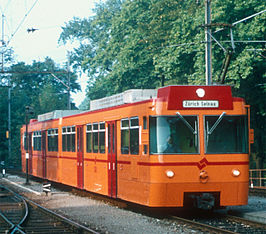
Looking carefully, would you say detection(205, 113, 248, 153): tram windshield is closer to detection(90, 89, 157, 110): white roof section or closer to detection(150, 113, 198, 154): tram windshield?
detection(150, 113, 198, 154): tram windshield

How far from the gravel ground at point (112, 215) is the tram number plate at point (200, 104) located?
2.69m

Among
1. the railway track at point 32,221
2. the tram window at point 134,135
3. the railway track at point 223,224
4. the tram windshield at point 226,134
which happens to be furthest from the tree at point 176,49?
the railway track at point 32,221

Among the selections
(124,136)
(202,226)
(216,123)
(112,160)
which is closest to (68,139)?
(112,160)

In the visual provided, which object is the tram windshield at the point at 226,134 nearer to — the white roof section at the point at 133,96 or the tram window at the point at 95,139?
the white roof section at the point at 133,96

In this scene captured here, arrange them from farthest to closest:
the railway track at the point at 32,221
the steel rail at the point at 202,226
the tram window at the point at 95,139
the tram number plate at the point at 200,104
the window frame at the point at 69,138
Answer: the window frame at the point at 69,138
the tram window at the point at 95,139
the tram number plate at the point at 200,104
the railway track at the point at 32,221
the steel rail at the point at 202,226

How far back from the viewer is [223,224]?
1431 cm

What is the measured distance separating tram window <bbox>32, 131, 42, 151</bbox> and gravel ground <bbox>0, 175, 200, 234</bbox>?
9.53 m

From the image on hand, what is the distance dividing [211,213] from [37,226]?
4.54 metres

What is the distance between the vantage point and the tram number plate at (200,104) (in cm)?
1525

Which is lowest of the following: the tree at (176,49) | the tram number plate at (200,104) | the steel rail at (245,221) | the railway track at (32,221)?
the railway track at (32,221)

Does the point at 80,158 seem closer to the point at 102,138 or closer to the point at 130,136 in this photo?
the point at 102,138

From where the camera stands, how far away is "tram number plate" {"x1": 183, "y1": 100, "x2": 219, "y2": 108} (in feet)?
50.0

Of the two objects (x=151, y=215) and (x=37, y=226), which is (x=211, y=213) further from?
(x=37, y=226)

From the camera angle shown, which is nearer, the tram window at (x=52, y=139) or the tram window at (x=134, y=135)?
the tram window at (x=134, y=135)
